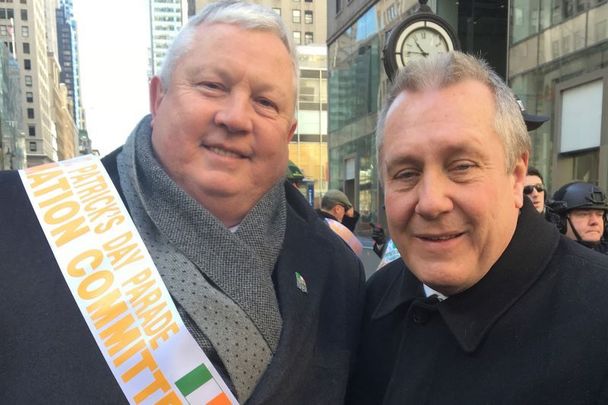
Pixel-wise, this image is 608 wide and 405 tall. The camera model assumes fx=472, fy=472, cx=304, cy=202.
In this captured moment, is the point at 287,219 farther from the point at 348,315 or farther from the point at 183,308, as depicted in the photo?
the point at 183,308

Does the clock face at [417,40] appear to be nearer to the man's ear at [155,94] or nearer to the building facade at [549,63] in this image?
the building facade at [549,63]

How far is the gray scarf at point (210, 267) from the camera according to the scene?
137 cm

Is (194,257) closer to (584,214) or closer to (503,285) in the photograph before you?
(503,285)

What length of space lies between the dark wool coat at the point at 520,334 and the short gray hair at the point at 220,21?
39.6 inches

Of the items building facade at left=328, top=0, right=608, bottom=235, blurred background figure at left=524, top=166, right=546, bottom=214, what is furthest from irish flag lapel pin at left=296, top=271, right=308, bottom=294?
building facade at left=328, top=0, right=608, bottom=235

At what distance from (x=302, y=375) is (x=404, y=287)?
43 cm

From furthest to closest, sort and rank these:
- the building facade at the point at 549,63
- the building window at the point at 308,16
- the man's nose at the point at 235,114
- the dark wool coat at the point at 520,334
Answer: the building window at the point at 308,16
the building facade at the point at 549,63
the man's nose at the point at 235,114
the dark wool coat at the point at 520,334

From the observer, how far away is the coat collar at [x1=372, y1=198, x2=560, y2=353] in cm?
123

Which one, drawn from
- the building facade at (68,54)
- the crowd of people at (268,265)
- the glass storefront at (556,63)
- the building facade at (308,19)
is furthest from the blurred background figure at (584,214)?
the building facade at (68,54)

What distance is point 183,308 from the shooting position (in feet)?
4.61

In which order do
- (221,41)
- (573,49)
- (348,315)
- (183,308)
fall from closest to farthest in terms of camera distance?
(183,308)
(221,41)
(348,315)
(573,49)

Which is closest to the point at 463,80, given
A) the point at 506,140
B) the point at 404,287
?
the point at 506,140

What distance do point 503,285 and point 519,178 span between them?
0.31 meters

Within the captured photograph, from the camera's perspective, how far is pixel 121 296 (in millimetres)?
1479
